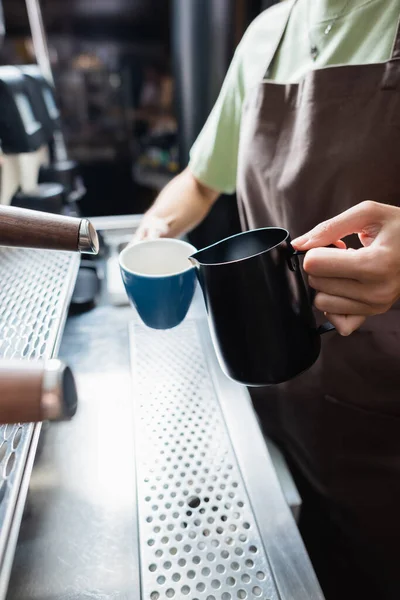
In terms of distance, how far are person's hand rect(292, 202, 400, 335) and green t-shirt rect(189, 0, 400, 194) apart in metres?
0.33

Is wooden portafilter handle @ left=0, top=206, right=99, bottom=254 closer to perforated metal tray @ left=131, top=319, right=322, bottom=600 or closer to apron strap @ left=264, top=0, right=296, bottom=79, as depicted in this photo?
perforated metal tray @ left=131, top=319, right=322, bottom=600

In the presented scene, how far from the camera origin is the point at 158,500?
22.7 inches

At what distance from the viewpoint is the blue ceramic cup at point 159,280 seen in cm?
65

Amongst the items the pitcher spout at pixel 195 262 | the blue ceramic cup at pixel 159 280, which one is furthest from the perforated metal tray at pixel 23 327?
the pitcher spout at pixel 195 262

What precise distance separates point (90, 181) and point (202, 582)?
3064mm

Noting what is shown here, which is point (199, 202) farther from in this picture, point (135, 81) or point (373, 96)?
point (135, 81)

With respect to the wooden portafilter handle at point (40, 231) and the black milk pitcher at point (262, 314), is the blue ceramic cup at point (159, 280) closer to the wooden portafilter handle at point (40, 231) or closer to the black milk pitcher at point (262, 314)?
the black milk pitcher at point (262, 314)

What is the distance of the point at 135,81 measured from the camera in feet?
9.79

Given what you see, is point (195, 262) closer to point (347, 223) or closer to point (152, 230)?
point (347, 223)

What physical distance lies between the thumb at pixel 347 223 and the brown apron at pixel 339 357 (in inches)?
7.5

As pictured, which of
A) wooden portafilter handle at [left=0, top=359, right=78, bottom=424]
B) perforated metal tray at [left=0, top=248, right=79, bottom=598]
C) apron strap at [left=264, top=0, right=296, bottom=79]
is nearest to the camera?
wooden portafilter handle at [left=0, top=359, right=78, bottom=424]

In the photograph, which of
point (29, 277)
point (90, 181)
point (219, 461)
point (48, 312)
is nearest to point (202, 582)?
point (219, 461)

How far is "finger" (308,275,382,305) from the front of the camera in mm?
549

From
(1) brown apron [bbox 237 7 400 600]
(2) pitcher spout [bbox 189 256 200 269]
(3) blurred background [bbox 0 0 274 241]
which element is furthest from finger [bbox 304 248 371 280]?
(3) blurred background [bbox 0 0 274 241]
